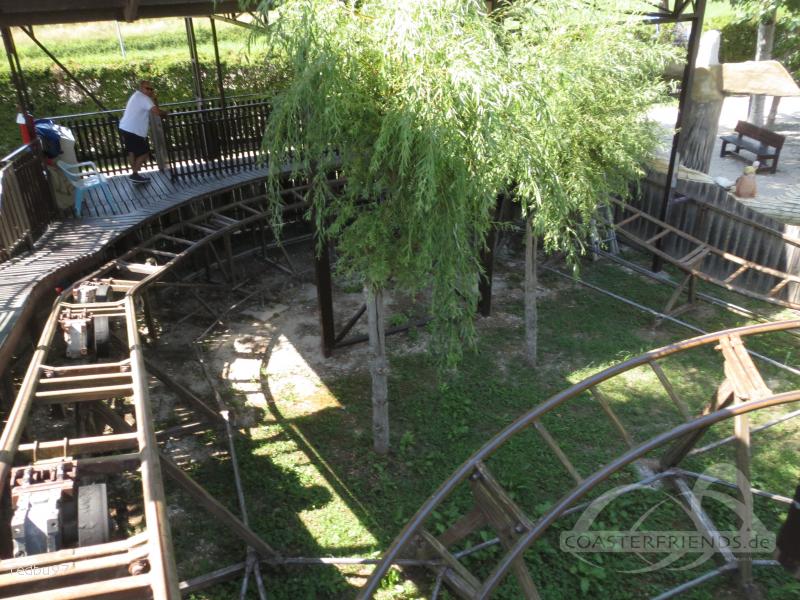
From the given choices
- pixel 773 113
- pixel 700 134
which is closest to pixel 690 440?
pixel 700 134

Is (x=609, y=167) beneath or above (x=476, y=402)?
above

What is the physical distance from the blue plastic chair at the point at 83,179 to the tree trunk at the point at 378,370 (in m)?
5.05

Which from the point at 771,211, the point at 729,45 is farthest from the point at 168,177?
the point at 729,45

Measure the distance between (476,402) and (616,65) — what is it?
451 cm

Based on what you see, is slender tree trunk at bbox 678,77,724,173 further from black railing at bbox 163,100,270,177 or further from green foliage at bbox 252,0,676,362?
black railing at bbox 163,100,270,177

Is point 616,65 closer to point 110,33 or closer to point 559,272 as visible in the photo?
point 559,272

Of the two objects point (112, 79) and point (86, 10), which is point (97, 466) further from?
point (112, 79)

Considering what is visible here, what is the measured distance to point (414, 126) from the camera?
4891mm

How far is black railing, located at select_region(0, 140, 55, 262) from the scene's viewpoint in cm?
696

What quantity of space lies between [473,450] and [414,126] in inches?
154

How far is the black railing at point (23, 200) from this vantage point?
6957 mm

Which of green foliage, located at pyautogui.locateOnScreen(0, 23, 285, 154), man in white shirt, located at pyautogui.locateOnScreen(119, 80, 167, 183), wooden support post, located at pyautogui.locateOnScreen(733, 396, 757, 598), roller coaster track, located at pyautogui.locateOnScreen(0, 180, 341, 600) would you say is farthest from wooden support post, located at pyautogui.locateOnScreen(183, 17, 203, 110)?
wooden support post, located at pyautogui.locateOnScreen(733, 396, 757, 598)

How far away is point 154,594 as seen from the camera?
2.68 meters

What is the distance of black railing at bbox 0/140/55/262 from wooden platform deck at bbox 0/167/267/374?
0.50 ft
